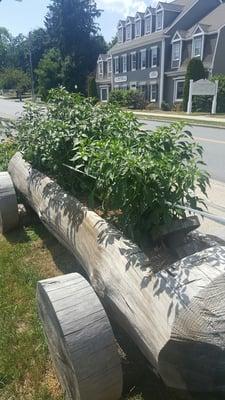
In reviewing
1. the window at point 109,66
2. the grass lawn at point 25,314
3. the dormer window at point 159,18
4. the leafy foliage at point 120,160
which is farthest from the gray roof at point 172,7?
the grass lawn at point 25,314

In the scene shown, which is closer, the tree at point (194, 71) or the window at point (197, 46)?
the tree at point (194, 71)

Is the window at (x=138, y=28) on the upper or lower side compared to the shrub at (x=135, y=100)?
upper

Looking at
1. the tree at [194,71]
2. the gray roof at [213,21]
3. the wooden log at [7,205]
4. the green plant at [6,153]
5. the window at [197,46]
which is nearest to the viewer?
the wooden log at [7,205]

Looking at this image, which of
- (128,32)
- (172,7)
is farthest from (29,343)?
(128,32)

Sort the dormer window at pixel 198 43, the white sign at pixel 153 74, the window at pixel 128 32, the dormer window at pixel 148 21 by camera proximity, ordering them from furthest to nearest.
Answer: the window at pixel 128 32 < the dormer window at pixel 148 21 < the white sign at pixel 153 74 < the dormer window at pixel 198 43

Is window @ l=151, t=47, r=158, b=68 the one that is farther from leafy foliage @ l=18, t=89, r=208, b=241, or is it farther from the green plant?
leafy foliage @ l=18, t=89, r=208, b=241

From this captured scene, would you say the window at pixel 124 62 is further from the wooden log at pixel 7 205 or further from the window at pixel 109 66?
the wooden log at pixel 7 205

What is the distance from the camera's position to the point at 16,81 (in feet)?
218

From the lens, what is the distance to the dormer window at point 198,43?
2998 cm

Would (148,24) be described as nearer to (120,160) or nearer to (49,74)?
(49,74)

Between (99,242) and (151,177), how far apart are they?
2.02ft

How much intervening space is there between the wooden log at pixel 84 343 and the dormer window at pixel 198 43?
104 ft

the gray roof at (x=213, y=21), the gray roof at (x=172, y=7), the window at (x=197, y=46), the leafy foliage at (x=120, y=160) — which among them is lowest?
the leafy foliage at (x=120, y=160)

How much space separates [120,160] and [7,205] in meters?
2.49
